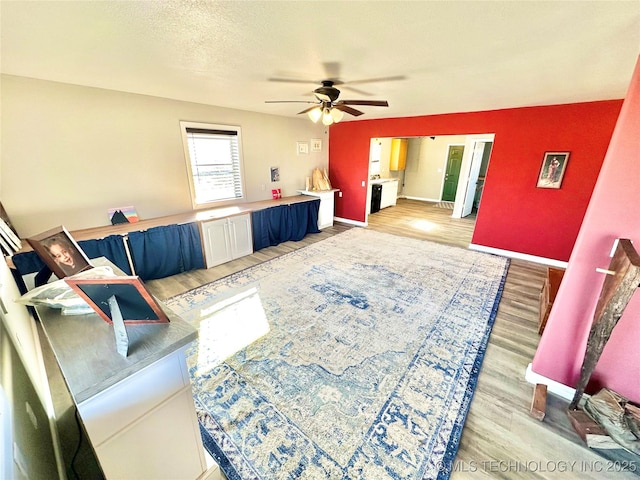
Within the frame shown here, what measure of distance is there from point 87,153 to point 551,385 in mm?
5147

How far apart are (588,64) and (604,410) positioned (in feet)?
8.68

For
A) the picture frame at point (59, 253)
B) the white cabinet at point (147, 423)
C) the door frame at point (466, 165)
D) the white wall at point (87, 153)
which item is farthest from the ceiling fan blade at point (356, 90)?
the door frame at point (466, 165)

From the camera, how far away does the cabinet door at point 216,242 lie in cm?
381

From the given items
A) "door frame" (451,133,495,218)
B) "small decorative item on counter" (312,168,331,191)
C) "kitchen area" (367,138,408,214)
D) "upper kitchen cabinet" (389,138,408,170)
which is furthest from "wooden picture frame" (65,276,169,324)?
"upper kitchen cabinet" (389,138,408,170)

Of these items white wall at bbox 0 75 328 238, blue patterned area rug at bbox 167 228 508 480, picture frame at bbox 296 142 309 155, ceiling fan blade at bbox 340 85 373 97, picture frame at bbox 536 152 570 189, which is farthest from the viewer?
picture frame at bbox 296 142 309 155

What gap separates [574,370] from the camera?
6.06ft

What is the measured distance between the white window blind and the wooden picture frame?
11.2 ft

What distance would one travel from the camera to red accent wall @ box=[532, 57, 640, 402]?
4.78ft

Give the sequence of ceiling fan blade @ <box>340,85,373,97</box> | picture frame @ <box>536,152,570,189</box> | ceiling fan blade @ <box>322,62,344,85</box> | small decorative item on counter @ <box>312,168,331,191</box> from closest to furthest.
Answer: ceiling fan blade @ <box>322,62,344,85</box>, ceiling fan blade @ <box>340,85,373,97</box>, picture frame @ <box>536,152,570,189</box>, small decorative item on counter @ <box>312,168,331,191</box>

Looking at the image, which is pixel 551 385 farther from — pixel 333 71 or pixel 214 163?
pixel 214 163

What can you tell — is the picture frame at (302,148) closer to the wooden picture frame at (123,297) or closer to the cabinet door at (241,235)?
the cabinet door at (241,235)

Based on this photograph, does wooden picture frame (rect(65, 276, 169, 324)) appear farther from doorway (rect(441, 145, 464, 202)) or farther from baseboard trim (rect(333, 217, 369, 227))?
doorway (rect(441, 145, 464, 202))

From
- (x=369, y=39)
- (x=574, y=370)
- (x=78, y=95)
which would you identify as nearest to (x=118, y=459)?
(x=369, y=39)

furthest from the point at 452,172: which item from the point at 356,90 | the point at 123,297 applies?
the point at 123,297
